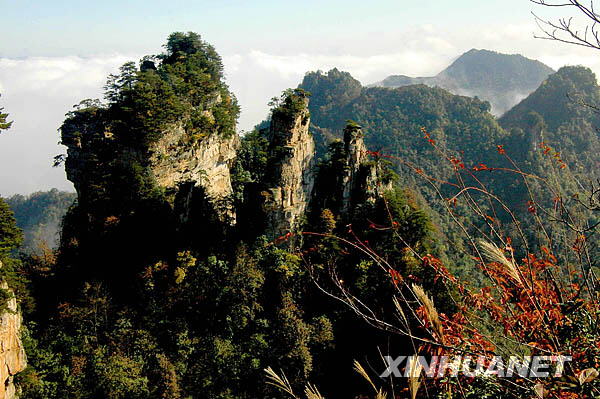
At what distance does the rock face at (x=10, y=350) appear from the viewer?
1574 centimetres

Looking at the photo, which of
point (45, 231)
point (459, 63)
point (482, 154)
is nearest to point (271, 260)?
point (482, 154)

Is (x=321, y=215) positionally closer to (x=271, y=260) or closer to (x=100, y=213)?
(x=271, y=260)

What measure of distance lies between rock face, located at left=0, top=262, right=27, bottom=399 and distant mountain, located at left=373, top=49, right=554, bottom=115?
143 meters

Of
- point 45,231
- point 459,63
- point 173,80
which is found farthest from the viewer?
point 459,63

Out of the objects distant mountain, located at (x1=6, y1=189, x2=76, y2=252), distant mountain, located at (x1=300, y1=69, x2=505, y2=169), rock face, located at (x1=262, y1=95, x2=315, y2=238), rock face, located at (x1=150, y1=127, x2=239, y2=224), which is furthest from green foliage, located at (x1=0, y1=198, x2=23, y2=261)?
distant mountain, located at (x1=6, y1=189, x2=76, y2=252)

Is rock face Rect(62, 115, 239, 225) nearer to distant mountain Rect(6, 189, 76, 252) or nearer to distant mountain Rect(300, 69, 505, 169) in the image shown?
distant mountain Rect(300, 69, 505, 169)

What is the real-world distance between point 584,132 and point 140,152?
77.4 meters

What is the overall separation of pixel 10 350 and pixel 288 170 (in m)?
14.4

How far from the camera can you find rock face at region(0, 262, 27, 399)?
15.7m

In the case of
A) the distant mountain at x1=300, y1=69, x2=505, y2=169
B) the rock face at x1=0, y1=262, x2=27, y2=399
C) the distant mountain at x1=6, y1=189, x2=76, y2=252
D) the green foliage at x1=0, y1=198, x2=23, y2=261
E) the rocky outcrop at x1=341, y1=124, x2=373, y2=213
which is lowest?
the distant mountain at x1=6, y1=189, x2=76, y2=252

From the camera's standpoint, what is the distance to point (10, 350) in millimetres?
16422

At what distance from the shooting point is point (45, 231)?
311 ft

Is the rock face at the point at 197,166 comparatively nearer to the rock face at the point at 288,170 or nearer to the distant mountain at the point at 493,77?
the rock face at the point at 288,170

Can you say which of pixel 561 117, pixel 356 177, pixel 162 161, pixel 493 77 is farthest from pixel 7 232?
pixel 493 77
